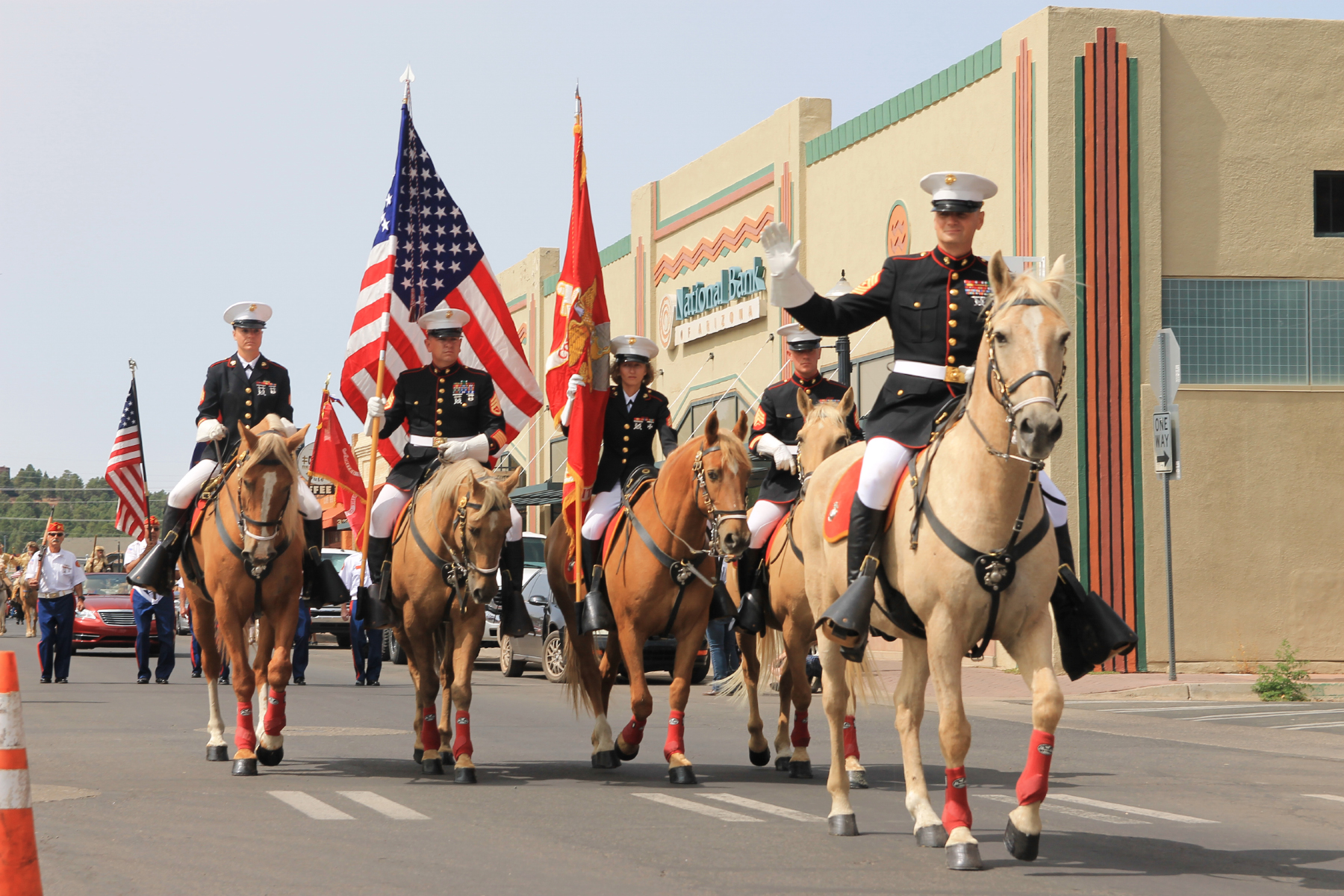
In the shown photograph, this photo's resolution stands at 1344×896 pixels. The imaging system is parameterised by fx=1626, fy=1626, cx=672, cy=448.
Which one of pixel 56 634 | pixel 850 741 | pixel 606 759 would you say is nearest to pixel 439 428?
pixel 606 759

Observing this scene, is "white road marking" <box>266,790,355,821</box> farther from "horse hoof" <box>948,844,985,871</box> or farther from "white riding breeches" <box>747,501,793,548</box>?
"white riding breeches" <box>747,501,793,548</box>

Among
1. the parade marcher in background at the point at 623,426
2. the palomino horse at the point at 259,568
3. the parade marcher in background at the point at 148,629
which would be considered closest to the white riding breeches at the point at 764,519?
the parade marcher in background at the point at 623,426

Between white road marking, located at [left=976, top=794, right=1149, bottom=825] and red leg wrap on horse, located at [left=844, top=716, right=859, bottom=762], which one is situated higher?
red leg wrap on horse, located at [left=844, top=716, right=859, bottom=762]

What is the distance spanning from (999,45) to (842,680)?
18550mm

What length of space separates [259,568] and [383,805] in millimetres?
2596

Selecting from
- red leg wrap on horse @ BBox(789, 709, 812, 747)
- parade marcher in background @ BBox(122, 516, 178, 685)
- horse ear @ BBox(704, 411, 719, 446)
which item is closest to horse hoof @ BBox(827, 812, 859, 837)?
red leg wrap on horse @ BBox(789, 709, 812, 747)

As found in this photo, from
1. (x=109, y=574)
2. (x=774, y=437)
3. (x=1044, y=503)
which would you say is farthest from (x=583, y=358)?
(x=109, y=574)

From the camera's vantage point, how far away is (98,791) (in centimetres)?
988

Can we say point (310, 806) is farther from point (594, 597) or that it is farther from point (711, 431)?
point (711, 431)

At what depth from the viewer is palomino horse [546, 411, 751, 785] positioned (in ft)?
33.9

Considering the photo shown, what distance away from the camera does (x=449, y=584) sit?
424 inches

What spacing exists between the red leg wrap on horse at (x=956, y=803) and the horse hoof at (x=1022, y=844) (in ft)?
0.81

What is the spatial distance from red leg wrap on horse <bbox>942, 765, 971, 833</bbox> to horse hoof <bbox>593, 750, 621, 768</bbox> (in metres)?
4.26

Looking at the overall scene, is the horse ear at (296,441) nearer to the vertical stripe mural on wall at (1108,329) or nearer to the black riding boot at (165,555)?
the black riding boot at (165,555)
